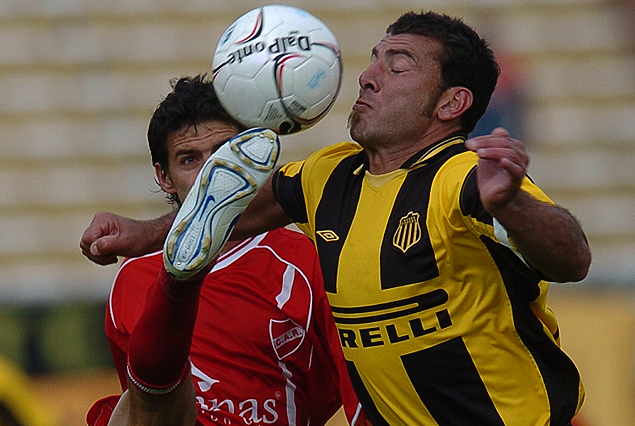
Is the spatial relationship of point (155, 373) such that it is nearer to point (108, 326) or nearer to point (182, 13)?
point (108, 326)

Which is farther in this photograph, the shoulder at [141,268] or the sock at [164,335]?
the shoulder at [141,268]

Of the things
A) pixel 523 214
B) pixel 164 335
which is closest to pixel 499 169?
pixel 523 214

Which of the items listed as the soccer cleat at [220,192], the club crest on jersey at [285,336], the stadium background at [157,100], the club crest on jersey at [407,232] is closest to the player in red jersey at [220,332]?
the club crest on jersey at [285,336]

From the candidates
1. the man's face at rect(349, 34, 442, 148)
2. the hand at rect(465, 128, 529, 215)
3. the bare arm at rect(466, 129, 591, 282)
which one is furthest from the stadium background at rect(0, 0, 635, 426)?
the hand at rect(465, 128, 529, 215)

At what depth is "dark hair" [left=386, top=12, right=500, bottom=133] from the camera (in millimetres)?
3650

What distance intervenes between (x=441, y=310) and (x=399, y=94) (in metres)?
0.70

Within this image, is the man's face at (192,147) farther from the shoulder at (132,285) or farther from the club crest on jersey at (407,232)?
the club crest on jersey at (407,232)

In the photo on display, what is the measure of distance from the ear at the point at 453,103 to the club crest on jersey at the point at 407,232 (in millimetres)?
405

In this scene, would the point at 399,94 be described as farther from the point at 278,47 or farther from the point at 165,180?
the point at 165,180

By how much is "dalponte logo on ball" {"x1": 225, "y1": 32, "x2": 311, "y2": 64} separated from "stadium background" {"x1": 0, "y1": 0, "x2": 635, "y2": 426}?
4.30 m

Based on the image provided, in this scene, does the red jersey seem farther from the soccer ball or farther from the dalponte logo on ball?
the dalponte logo on ball

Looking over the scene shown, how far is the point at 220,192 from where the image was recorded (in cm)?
328

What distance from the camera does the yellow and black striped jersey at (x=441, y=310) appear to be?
10.8 feet

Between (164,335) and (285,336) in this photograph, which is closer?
(164,335)
